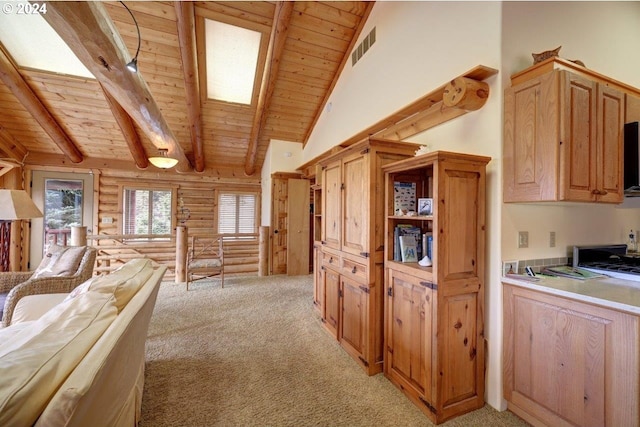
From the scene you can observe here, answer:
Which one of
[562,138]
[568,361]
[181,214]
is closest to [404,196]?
[562,138]

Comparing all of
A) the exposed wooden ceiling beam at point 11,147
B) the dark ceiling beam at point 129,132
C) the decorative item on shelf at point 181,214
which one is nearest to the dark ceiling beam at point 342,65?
the decorative item on shelf at point 181,214

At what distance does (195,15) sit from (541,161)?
13.6 feet

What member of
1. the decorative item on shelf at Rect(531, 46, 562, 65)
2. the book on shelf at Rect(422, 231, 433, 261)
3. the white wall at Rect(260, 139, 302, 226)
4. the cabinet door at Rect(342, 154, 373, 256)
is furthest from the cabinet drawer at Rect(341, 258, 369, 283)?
the white wall at Rect(260, 139, 302, 226)

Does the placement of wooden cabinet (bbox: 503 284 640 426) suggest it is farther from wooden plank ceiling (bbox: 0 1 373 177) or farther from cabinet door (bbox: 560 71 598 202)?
wooden plank ceiling (bbox: 0 1 373 177)

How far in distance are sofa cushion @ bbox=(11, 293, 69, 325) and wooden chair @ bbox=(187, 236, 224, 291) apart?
2.41 meters

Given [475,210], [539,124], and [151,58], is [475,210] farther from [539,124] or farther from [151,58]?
[151,58]

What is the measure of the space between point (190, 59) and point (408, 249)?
376 cm

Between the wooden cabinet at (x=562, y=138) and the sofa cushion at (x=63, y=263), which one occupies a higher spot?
the wooden cabinet at (x=562, y=138)

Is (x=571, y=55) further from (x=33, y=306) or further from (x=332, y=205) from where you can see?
(x=33, y=306)

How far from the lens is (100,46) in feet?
6.34

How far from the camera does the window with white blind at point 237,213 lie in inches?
260

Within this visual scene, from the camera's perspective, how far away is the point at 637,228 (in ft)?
8.69

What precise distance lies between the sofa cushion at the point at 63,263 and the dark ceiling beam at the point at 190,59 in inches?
103

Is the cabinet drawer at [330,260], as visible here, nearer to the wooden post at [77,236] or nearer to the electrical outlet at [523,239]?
the electrical outlet at [523,239]
